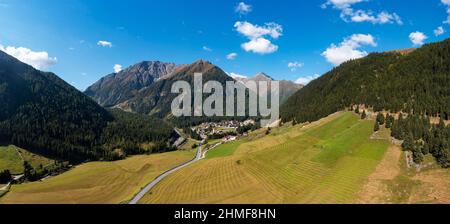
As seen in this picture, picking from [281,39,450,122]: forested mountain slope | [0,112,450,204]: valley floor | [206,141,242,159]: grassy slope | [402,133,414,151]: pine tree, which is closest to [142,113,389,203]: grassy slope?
[0,112,450,204]: valley floor

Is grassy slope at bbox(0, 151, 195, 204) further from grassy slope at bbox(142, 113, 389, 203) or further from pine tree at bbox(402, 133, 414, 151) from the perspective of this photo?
pine tree at bbox(402, 133, 414, 151)

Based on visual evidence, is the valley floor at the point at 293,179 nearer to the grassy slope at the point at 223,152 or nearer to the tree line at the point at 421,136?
the tree line at the point at 421,136

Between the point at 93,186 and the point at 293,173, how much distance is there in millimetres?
86234

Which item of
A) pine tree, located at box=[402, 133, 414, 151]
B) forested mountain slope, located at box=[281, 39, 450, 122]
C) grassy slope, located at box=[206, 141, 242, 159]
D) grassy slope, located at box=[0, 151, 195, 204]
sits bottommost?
grassy slope, located at box=[0, 151, 195, 204]

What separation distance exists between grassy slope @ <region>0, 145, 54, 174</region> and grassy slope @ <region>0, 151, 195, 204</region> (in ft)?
101

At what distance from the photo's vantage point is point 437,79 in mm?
155750

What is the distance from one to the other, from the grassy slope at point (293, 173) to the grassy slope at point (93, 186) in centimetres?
1762

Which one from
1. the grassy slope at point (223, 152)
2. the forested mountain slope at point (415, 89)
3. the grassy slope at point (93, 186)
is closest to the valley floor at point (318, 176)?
the grassy slope at point (93, 186)

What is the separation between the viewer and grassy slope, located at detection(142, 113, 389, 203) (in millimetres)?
84438

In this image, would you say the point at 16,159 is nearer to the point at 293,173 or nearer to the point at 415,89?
the point at 293,173
